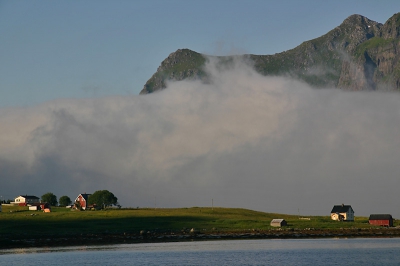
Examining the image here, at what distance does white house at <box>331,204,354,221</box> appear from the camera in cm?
16900

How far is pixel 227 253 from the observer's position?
9550 centimetres

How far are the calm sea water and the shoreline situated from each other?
566 cm

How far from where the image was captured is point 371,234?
126 m

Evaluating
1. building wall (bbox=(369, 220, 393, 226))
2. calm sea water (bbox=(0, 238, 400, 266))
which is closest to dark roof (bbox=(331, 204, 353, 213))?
building wall (bbox=(369, 220, 393, 226))

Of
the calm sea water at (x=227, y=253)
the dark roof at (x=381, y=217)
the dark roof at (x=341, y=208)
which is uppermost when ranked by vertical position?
the dark roof at (x=341, y=208)

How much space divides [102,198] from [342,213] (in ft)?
239

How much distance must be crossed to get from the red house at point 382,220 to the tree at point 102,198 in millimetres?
81625

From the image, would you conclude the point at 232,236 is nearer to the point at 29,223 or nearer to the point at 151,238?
the point at 151,238

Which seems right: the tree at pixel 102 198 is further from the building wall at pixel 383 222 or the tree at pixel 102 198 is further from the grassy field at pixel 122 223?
the building wall at pixel 383 222

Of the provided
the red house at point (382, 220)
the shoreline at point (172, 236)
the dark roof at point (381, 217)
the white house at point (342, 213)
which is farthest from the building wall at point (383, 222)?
the white house at point (342, 213)

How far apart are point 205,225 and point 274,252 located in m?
43.9

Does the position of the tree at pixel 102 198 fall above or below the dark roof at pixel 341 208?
above

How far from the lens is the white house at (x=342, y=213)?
16900cm

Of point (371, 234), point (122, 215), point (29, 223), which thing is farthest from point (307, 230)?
point (29, 223)
